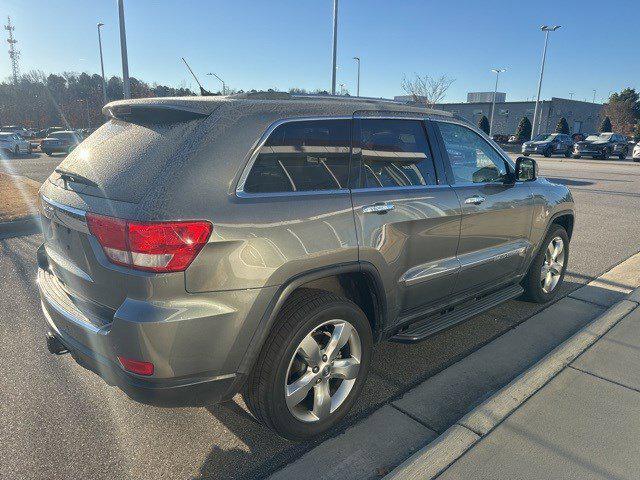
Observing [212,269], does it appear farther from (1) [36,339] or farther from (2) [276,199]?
(1) [36,339]

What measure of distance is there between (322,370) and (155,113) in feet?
5.39

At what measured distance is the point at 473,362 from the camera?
3.46m

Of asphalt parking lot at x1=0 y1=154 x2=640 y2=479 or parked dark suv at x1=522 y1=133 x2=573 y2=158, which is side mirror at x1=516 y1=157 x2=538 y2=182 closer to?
asphalt parking lot at x1=0 y1=154 x2=640 y2=479

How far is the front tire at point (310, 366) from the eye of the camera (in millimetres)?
2301

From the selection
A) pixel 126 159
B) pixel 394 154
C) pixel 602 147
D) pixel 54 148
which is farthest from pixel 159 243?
pixel 602 147

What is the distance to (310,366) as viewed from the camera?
98.0 inches

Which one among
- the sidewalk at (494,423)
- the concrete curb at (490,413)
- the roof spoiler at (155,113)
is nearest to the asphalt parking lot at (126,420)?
the sidewalk at (494,423)

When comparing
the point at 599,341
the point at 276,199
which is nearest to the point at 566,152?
the point at 599,341

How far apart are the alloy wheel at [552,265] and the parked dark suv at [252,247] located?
1.77 metres

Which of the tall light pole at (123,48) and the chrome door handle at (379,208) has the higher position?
the tall light pole at (123,48)

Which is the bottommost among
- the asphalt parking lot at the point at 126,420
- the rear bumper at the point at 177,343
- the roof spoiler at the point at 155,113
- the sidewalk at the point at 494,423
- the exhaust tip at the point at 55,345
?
the asphalt parking lot at the point at 126,420

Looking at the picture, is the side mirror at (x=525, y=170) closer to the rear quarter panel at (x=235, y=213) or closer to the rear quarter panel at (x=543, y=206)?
the rear quarter panel at (x=543, y=206)

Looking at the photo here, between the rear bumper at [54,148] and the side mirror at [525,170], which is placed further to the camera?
the rear bumper at [54,148]

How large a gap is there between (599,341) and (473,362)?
1.06m
